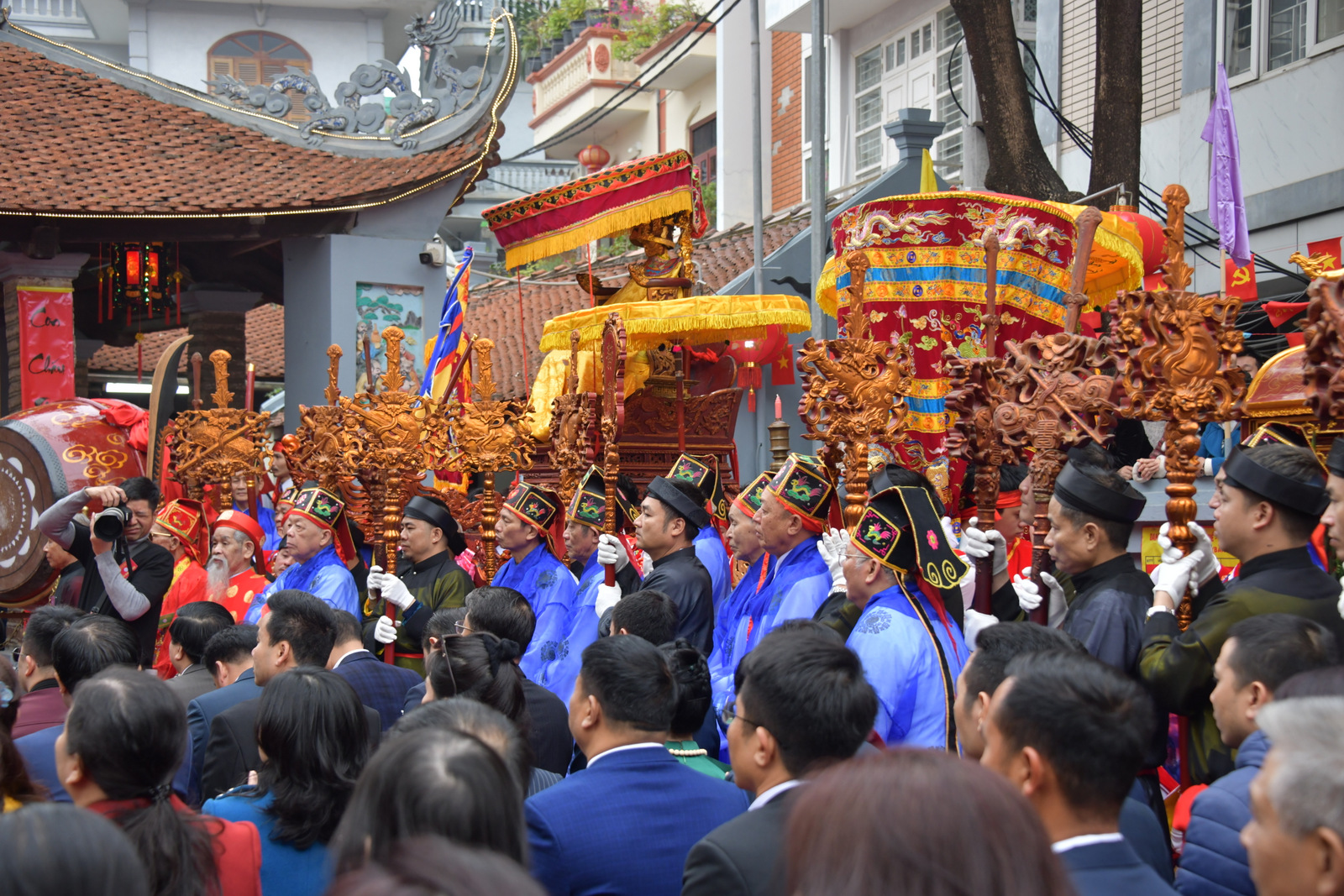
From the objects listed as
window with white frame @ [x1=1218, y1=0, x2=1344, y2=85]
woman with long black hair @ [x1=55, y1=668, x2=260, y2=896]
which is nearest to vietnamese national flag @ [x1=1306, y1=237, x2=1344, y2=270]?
window with white frame @ [x1=1218, y1=0, x2=1344, y2=85]

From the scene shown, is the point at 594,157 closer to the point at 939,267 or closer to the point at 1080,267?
the point at 939,267

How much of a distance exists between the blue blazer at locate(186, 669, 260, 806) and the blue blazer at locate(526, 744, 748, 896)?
1624 mm

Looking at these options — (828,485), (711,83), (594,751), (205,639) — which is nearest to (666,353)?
(828,485)

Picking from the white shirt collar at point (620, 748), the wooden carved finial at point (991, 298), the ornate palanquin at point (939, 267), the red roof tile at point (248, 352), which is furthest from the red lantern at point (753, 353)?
the red roof tile at point (248, 352)

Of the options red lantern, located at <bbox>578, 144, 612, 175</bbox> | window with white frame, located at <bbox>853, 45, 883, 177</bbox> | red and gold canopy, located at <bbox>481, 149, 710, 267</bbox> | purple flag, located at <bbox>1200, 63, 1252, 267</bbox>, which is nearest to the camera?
purple flag, located at <bbox>1200, 63, 1252, 267</bbox>

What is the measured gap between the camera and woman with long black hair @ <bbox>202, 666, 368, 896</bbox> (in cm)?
289

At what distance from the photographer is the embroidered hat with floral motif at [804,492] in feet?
18.5

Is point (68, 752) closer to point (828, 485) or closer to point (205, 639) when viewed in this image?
point (205, 639)

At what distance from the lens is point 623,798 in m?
2.90

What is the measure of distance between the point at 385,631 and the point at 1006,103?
6.48 m

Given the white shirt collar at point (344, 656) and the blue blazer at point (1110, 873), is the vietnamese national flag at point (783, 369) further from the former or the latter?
the blue blazer at point (1110, 873)

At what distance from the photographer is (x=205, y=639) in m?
4.92

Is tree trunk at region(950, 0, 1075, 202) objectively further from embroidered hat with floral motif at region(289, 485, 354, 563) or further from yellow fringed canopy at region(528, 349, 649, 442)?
embroidered hat with floral motif at region(289, 485, 354, 563)

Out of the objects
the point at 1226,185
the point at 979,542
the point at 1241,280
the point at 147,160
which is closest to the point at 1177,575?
the point at 979,542
